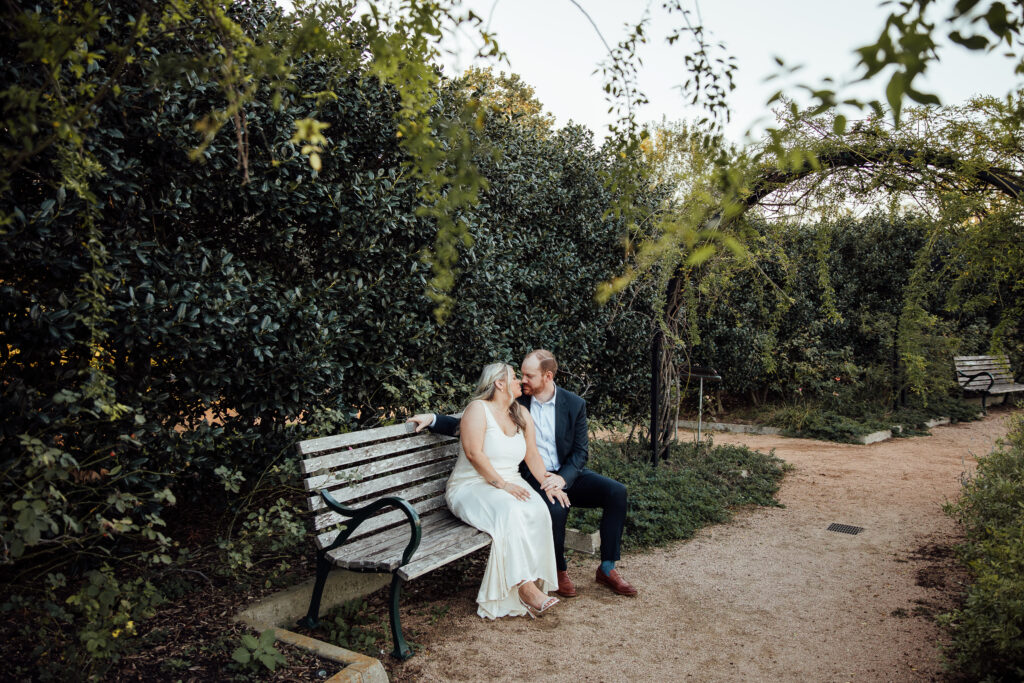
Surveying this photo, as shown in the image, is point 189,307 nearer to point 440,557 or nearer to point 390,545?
point 390,545

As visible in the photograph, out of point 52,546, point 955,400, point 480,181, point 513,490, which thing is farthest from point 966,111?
point 955,400

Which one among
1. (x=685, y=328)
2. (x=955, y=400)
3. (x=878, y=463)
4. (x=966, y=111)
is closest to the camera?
(x=966, y=111)

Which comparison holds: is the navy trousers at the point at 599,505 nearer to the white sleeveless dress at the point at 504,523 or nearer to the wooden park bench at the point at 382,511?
the white sleeveless dress at the point at 504,523

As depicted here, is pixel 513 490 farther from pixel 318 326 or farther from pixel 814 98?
pixel 814 98

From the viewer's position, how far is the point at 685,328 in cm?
762

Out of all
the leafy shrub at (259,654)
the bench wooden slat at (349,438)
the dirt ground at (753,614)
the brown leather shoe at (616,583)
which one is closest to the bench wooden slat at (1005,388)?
the dirt ground at (753,614)

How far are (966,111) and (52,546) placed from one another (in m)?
6.51

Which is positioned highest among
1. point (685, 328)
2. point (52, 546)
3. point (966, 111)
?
Answer: point (966, 111)

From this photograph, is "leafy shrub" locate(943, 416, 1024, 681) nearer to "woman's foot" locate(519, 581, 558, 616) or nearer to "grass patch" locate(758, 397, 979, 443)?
"woman's foot" locate(519, 581, 558, 616)

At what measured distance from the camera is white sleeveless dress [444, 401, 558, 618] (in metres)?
4.02

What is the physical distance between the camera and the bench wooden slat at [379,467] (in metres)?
3.77

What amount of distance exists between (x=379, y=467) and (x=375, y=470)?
4cm

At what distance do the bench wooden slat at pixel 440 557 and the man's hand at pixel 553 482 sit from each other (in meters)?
0.67

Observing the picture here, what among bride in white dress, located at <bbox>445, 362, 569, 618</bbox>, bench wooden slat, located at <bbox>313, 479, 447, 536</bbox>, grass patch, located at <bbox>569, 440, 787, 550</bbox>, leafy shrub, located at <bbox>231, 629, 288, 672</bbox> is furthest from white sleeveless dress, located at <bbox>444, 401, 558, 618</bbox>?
leafy shrub, located at <bbox>231, 629, 288, 672</bbox>
